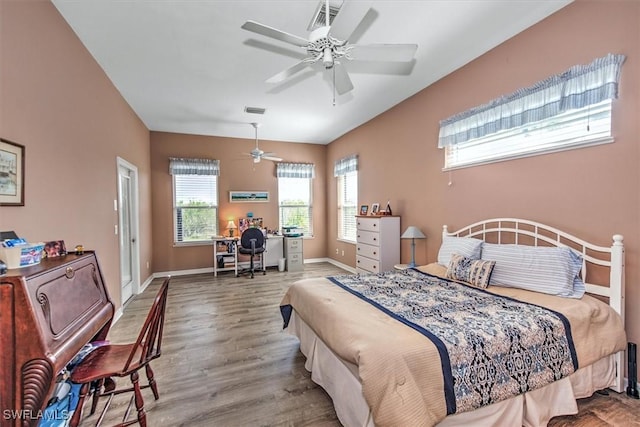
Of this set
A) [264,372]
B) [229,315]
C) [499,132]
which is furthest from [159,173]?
[499,132]

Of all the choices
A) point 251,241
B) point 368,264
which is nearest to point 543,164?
point 368,264

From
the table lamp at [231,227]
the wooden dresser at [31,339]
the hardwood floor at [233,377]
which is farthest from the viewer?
the table lamp at [231,227]

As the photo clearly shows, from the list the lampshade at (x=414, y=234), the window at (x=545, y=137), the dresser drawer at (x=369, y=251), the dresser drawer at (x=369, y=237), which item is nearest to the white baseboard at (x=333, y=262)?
the dresser drawer at (x=369, y=251)

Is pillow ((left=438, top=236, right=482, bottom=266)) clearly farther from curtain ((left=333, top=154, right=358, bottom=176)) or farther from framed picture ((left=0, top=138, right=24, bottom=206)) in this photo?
framed picture ((left=0, top=138, right=24, bottom=206))

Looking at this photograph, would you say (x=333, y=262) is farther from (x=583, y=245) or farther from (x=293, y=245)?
(x=583, y=245)

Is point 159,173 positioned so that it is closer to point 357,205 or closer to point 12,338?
point 357,205

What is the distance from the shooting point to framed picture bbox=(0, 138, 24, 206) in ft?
5.24

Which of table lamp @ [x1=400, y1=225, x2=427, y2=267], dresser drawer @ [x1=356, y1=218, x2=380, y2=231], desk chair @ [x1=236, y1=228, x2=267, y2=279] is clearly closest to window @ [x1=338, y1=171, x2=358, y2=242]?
dresser drawer @ [x1=356, y1=218, x2=380, y2=231]

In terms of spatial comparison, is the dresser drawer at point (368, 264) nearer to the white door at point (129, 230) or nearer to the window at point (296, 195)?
the window at point (296, 195)

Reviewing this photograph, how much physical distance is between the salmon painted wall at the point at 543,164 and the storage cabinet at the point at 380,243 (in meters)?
0.15

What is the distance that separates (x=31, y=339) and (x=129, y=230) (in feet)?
12.2

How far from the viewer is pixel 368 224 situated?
445 centimetres

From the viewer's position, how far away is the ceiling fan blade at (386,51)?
198 cm

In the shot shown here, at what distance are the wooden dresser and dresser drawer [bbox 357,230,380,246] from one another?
3.49m
